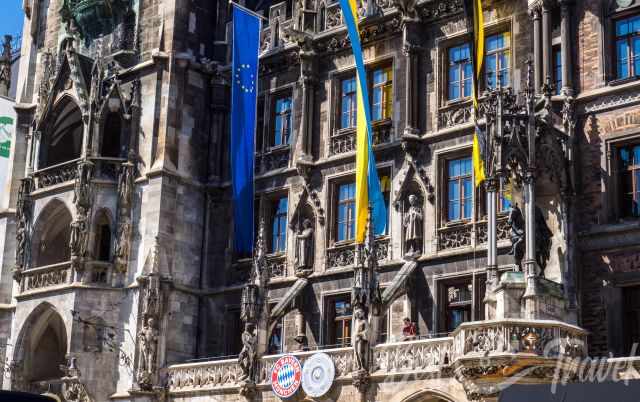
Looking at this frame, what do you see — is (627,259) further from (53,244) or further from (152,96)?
(53,244)

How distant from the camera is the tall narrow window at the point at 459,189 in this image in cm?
3206

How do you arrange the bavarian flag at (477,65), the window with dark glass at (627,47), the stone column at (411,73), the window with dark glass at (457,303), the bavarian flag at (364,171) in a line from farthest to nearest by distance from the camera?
the stone column at (411,73)
the bavarian flag at (364,171)
the window with dark glass at (457,303)
the bavarian flag at (477,65)
the window with dark glass at (627,47)

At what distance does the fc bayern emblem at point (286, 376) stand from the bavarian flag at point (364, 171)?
3929 mm

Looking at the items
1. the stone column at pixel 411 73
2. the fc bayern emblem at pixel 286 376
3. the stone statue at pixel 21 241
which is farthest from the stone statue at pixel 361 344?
the stone statue at pixel 21 241

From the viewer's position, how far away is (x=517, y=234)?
28234 mm

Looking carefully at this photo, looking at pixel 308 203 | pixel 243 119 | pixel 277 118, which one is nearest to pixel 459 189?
pixel 308 203

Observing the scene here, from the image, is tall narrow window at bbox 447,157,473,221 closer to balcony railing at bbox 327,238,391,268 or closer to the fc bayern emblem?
balcony railing at bbox 327,238,391,268

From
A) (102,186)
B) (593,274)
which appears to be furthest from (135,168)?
(593,274)

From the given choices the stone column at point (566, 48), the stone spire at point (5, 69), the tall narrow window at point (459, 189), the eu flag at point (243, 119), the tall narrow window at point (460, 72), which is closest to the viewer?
the stone column at point (566, 48)

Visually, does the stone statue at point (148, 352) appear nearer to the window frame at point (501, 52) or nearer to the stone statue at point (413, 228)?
the stone statue at point (413, 228)

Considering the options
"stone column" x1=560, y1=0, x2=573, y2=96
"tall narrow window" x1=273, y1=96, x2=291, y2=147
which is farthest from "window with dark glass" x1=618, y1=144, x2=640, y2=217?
"tall narrow window" x1=273, y1=96, x2=291, y2=147

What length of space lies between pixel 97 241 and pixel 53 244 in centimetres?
291

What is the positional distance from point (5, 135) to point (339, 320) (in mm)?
15892

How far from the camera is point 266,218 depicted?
36.9 meters
